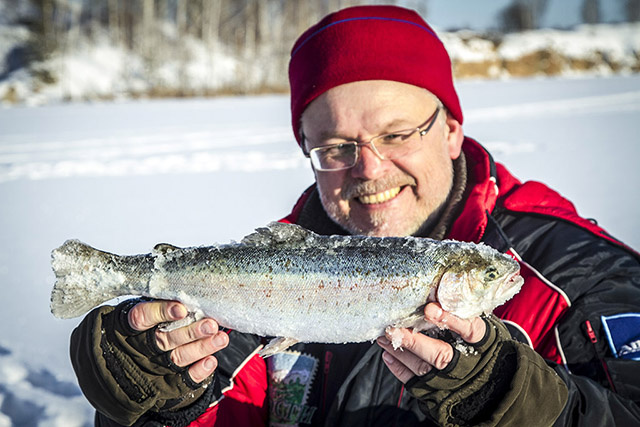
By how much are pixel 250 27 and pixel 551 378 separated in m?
32.7

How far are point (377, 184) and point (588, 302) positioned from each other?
3.40 ft

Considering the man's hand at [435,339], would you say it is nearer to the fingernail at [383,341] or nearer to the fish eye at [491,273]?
the fingernail at [383,341]

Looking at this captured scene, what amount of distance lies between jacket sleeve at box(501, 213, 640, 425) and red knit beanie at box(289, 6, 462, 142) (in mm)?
910

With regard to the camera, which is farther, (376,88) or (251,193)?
(251,193)

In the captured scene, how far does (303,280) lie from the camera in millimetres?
1766

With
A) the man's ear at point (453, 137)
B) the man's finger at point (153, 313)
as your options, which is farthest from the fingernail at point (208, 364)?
the man's ear at point (453, 137)

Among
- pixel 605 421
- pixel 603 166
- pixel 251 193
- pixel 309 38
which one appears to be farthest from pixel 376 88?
pixel 603 166

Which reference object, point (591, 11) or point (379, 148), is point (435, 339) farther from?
point (591, 11)

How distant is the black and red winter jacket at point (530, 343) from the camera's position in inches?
73.8

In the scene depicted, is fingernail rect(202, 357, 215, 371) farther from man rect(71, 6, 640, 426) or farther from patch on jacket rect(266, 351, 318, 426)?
patch on jacket rect(266, 351, 318, 426)

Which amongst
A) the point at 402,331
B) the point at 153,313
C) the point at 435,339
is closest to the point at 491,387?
the point at 435,339

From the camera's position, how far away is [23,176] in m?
8.46

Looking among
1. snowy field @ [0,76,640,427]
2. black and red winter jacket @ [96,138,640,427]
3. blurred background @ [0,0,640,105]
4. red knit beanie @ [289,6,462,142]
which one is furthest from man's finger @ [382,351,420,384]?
blurred background @ [0,0,640,105]

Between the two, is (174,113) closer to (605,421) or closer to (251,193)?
(251,193)
